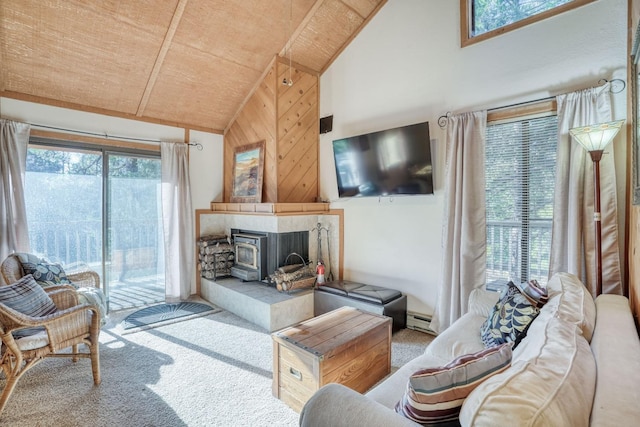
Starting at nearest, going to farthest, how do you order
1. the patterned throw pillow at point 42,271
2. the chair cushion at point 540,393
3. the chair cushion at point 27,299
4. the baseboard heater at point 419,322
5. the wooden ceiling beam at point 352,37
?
the chair cushion at point 540,393 → the chair cushion at point 27,299 → the patterned throw pillow at point 42,271 → the baseboard heater at point 419,322 → the wooden ceiling beam at point 352,37

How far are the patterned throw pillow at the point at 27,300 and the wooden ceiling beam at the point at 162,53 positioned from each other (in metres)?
2.57

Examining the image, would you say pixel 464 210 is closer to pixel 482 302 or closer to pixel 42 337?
pixel 482 302

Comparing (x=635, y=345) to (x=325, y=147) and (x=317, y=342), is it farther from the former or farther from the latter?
(x=325, y=147)

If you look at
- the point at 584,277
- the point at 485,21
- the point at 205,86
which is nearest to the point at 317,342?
the point at 584,277

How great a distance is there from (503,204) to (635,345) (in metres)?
1.98

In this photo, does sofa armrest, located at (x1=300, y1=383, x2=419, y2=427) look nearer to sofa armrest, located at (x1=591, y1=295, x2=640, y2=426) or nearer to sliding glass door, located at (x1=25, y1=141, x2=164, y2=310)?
sofa armrest, located at (x1=591, y1=295, x2=640, y2=426)

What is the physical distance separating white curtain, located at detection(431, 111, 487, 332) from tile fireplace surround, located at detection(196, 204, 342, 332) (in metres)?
1.58

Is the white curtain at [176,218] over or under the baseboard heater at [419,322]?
over

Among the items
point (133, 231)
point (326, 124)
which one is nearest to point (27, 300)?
point (133, 231)

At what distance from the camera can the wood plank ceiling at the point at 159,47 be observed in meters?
3.10

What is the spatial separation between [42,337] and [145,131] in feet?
9.89

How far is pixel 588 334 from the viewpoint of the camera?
1477mm

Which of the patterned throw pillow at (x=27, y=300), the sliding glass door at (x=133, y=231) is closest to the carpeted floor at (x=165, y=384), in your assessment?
the patterned throw pillow at (x=27, y=300)

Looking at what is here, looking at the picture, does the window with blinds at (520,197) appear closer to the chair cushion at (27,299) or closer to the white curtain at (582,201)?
the white curtain at (582,201)
